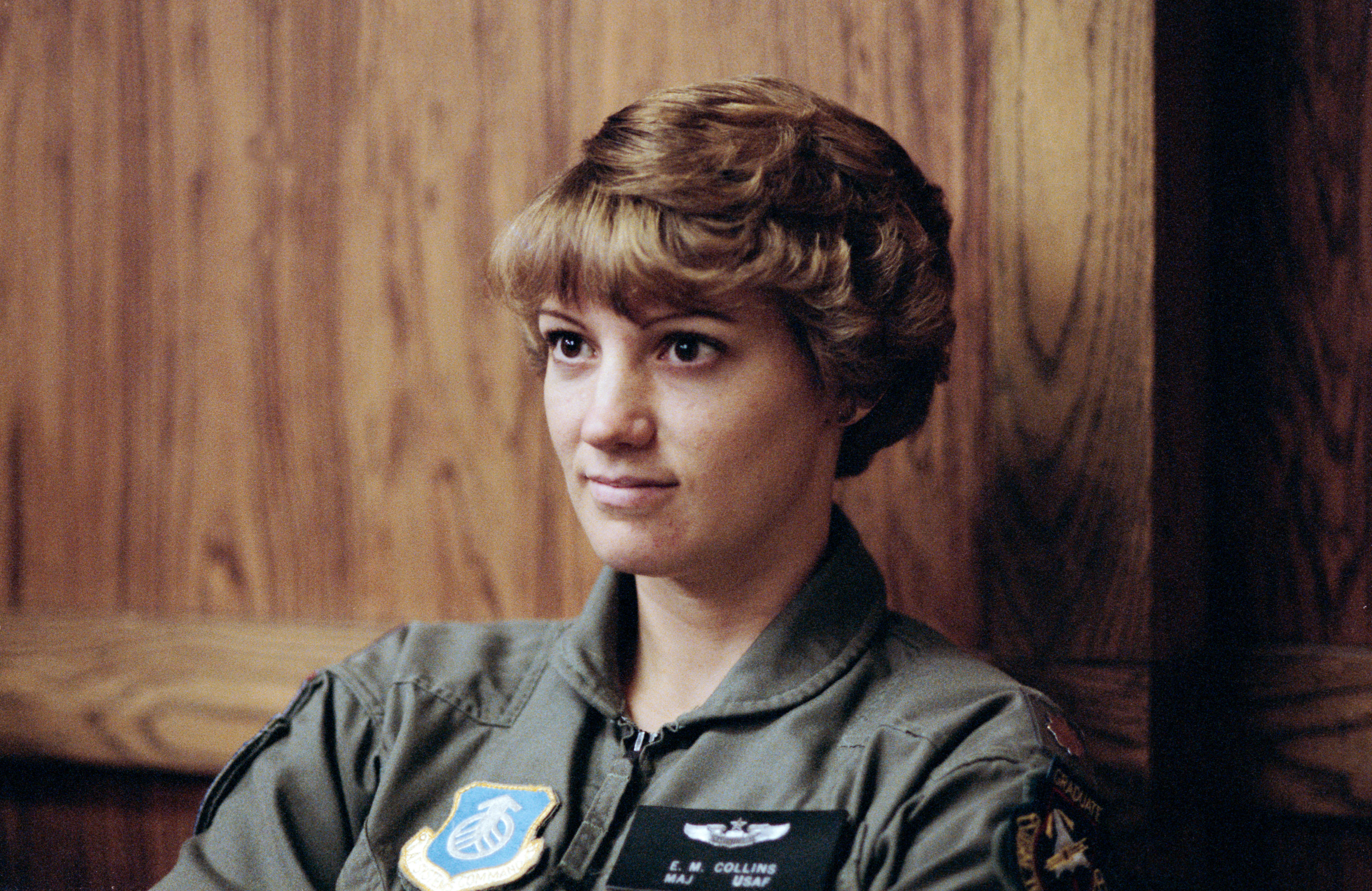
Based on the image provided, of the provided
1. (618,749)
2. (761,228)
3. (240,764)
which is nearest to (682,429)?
(761,228)

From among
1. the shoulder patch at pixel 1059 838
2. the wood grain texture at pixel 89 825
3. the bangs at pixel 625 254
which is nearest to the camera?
the shoulder patch at pixel 1059 838

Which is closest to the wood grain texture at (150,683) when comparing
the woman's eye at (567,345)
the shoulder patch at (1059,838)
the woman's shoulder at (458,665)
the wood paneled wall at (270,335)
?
the wood paneled wall at (270,335)

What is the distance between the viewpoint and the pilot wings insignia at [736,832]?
3.12 ft

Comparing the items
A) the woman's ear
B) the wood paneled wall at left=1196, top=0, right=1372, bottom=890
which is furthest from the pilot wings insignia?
the wood paneled wall at left=1196, top=0, right=1372, bottom=890

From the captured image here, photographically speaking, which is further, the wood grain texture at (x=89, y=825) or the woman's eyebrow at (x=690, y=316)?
the wood grain texture at (x=89, y=825)

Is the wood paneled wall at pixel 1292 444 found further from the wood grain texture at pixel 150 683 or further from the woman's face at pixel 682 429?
the wood grain texture at pixel 150 683

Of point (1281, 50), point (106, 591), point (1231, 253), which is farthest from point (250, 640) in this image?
point (1281, 50)

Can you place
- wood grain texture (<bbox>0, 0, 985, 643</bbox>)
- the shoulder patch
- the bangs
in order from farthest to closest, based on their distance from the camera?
1. wood grain texture (<bbox>0, 0, 985, 643</bbox>)
2. the bangs
3. the shoulder patch

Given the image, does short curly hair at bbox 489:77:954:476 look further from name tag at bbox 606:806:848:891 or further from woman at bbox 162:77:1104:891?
name tag at bbox 606:806:848:891

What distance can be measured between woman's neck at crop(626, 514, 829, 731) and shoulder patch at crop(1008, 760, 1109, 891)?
288 millimetres

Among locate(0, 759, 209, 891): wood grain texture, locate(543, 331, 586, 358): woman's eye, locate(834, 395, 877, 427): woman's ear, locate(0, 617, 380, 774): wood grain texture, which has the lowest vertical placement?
locate(0, 759, 209, 891): wood grain texture

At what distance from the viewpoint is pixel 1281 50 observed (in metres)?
1.22

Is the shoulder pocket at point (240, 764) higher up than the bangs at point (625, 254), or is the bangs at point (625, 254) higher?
the bangs at point (625, 254)

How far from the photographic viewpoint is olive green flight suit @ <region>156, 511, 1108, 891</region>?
93cm
